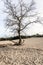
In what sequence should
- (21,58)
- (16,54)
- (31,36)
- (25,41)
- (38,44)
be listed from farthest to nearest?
(31,36)
(25,41)
(38,44)
(16,54)
(21,58)

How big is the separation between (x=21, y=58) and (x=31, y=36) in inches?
290

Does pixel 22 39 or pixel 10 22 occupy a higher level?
pixel 10 22

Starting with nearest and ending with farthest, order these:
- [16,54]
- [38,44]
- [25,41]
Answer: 1. [16,54]
2. [38,44]
3. [25,41]

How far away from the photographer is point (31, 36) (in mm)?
17250

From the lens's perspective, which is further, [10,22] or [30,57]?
[10,22]

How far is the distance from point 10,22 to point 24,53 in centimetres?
491

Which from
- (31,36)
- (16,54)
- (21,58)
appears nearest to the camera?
(21,58)

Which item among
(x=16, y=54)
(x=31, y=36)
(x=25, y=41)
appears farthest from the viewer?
(x=31, y=36)

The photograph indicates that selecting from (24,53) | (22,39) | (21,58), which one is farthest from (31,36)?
(21,58)

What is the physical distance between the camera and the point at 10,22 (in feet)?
50.5

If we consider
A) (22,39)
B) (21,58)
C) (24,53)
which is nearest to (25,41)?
(22,39)

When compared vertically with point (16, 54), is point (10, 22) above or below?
above

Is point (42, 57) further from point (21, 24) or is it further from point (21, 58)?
point (21, 24)

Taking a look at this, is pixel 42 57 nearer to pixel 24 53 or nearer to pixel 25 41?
pixel 24 53
